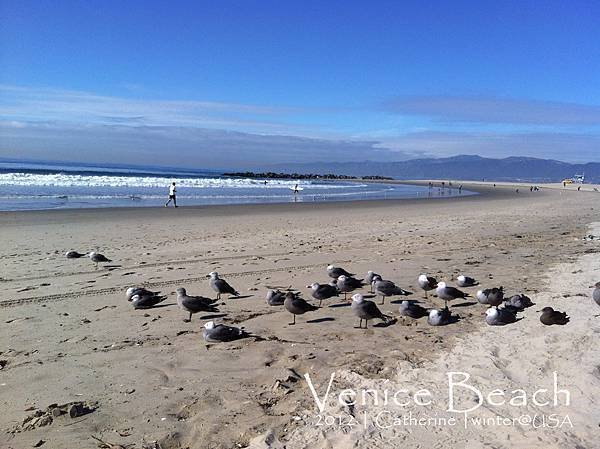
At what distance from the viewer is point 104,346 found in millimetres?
5684

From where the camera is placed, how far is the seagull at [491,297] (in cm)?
704

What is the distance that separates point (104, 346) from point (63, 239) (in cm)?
926

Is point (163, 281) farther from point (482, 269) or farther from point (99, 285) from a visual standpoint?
point (482, 269)

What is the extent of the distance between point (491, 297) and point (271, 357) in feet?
A: 11.4

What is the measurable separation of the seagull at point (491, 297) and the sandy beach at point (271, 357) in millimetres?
142

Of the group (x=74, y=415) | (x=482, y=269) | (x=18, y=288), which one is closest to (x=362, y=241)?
(x=482, y=269)

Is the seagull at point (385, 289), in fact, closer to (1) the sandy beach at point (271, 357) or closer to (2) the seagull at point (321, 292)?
(1) the sandy beach at point (271, 357)

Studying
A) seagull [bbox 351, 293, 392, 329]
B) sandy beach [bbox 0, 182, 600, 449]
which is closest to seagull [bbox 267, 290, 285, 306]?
sandy beach [bbox 0, 182, 600, 449]

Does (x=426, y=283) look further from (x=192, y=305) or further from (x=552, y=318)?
(x=192, y=305)

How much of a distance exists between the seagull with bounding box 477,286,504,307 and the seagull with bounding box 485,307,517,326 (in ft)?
2.46

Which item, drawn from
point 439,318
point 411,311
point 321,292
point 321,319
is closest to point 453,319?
point 439,318

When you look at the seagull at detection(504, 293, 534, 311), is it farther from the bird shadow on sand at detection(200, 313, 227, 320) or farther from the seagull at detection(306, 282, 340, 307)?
the bird shadow on sand at detection(200, 313, 227, 320)

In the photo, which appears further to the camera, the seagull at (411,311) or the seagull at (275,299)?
the seagull at (275,299)

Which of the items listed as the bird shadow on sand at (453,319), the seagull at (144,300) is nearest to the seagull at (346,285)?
the bird shadow on sand at (453,319)
